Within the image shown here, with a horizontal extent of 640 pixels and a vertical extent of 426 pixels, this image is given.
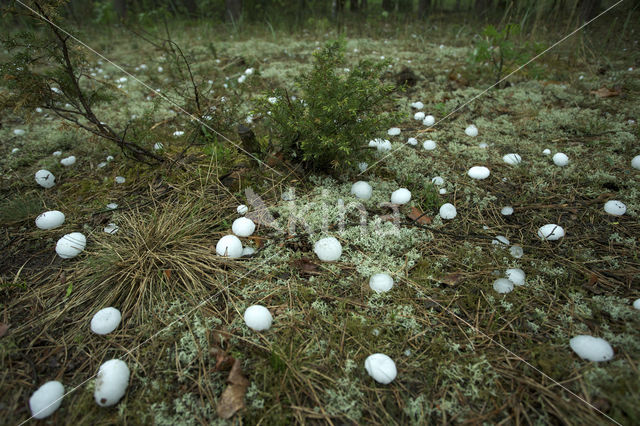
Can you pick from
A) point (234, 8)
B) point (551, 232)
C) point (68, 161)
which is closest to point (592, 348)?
point (551, 232)

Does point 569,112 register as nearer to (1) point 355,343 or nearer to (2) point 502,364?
(2) point 502,364

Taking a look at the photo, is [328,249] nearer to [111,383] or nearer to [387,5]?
[111,383]

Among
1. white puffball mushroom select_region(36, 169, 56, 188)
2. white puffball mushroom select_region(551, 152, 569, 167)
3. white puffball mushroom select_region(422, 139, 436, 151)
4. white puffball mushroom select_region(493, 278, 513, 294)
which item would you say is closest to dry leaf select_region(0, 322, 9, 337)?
white puffball mushroom select_region(36, 169, 56, 188)

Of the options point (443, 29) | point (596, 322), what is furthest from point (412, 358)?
point (443, 29)

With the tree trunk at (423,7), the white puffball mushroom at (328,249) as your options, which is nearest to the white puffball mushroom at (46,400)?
the white puffball mushroom at (328,249)

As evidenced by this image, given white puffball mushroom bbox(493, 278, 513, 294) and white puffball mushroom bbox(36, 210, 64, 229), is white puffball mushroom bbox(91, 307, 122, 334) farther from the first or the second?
white puffball mushroom bbox(493, 278, 513, 294)

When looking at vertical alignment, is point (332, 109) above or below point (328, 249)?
above

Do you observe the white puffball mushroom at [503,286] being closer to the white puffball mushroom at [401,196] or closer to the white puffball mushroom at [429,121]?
the white puffball mushroom at [401,196]
